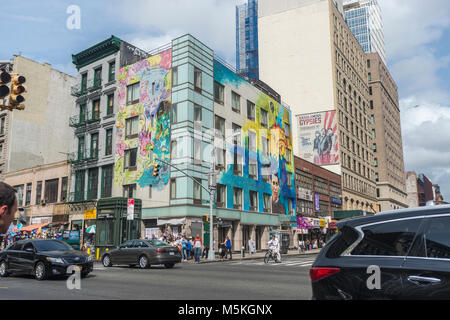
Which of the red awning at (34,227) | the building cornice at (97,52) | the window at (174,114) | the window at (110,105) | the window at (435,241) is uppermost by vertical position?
the building cornice at (97,52)

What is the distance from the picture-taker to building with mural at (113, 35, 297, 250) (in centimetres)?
3672

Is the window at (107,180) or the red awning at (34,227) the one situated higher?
the window at (107,180)

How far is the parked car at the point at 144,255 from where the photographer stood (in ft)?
68.6

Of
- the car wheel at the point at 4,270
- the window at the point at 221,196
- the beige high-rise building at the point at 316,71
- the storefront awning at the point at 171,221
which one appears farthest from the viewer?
the beige high-rise building at the point at 316,71

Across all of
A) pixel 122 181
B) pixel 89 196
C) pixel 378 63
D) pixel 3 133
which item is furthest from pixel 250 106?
pixel 378 63

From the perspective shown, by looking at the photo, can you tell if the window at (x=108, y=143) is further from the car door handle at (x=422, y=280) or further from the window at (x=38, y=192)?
the car door handle at (x=422, y=280)

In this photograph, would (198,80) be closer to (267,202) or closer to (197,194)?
(197,194)

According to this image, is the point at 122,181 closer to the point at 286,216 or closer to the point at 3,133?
the point at 286,216

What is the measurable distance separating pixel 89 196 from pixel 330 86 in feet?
149

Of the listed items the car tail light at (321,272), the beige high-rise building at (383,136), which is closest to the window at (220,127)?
the car tail light at (321,272)

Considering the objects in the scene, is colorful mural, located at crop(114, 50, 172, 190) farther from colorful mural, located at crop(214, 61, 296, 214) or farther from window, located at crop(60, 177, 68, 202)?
window, located at crop(60, 177, 68, 202)

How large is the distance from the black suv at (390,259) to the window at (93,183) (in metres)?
41.2
